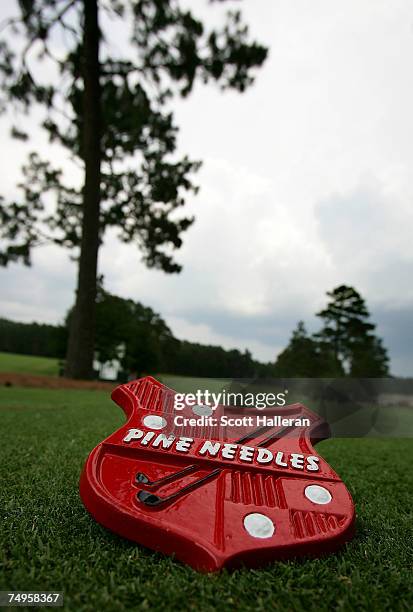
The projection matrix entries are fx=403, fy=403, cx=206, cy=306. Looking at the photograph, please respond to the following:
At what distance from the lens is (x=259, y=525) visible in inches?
37.3

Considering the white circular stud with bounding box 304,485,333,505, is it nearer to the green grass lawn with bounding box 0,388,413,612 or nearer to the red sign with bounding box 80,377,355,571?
the red sign with bounding box 80,377,355,571

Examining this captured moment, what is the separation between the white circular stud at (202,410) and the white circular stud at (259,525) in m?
0.42

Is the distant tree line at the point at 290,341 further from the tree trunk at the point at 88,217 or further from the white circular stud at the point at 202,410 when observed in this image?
the white circular stud at the point at 202,410

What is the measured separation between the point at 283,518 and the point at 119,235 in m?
10.8

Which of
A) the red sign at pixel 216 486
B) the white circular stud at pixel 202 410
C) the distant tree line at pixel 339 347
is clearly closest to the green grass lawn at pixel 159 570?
the red sign at pixel 216 486

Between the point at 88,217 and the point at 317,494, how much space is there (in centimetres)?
880

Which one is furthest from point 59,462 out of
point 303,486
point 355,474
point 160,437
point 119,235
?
point 119,235

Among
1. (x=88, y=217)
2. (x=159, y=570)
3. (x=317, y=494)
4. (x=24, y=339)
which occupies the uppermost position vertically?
(x=88, y=217)

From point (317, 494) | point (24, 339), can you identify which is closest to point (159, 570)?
point (317, 494)

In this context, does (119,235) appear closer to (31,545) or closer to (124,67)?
(124,67)

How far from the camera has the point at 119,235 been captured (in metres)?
11.2

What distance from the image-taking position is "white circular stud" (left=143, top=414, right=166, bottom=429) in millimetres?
1263

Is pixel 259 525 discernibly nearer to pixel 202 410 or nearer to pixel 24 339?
pixel 202 410

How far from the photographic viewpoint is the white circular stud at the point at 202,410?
1344 millimetres
